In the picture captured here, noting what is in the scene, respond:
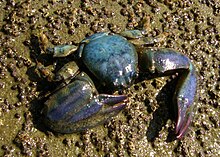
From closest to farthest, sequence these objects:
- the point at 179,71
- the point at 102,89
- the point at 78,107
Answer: the point at 78,107 → the point at 102,89 → the point at 179,71

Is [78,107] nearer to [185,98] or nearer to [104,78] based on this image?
[104,78]

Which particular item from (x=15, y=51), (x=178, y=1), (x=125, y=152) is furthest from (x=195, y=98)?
(x=15, y=51)

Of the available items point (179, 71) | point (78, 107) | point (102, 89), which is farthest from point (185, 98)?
point (78, 107)

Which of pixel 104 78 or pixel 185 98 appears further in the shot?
pixel 185 98

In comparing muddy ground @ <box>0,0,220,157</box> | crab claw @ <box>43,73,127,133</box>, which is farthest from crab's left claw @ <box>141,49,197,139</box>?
crab claw @ <box>43,73,127,133</box>

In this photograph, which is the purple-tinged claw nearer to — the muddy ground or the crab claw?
the muddy ground

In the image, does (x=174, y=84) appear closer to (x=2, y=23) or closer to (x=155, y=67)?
(x=155, y=67)
